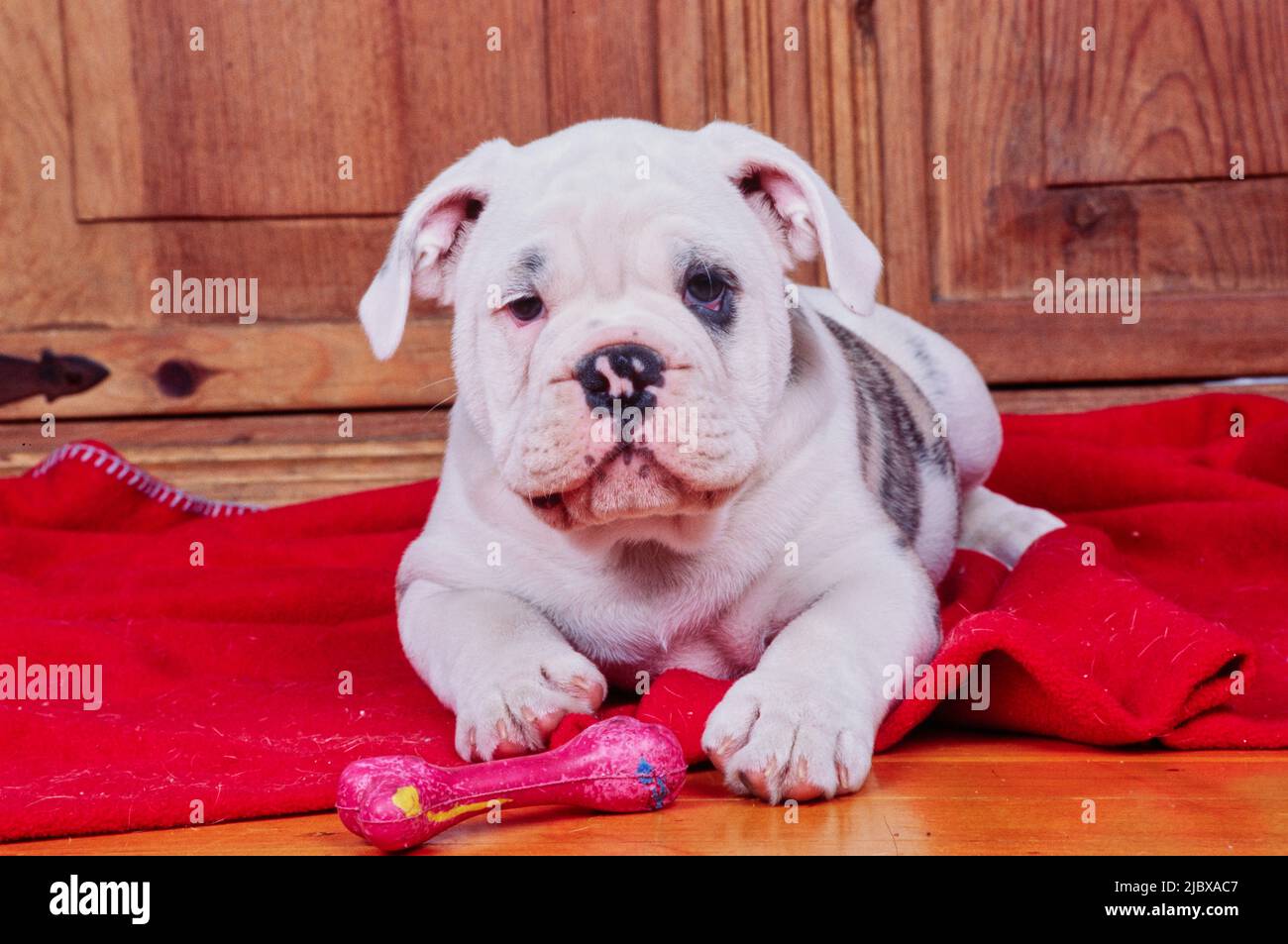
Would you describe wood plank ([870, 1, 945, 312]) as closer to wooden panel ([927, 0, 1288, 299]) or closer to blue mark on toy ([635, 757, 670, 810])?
wooden panel ([927, 0, 1288, 299])

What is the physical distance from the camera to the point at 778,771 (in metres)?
1.60

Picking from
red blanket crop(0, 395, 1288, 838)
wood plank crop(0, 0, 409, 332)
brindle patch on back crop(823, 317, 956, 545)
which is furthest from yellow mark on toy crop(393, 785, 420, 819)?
wood plank crop(0, 0, 409, 332)

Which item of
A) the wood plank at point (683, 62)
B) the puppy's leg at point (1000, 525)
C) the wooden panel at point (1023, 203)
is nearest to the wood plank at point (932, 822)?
the puppy's leg at point (1000, 525)

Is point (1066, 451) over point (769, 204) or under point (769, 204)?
under

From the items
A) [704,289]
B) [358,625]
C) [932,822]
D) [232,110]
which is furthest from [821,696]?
[232,110]

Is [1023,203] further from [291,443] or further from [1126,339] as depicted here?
[291,443]

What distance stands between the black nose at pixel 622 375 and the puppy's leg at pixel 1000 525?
127cm

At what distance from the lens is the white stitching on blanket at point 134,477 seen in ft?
11.9

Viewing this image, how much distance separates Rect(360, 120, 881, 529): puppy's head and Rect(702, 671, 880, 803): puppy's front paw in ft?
0.93

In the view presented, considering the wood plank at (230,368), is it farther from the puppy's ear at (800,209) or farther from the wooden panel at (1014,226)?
the puppy's ear at (800,209)

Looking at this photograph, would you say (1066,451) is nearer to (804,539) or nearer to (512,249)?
(804,539)

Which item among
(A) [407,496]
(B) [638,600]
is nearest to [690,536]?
(B) [638,600]
